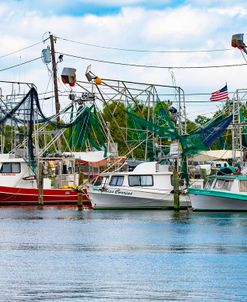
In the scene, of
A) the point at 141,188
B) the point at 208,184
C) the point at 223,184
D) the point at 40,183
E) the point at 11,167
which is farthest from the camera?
the point at 11,167

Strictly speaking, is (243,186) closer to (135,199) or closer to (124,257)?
(135,199)

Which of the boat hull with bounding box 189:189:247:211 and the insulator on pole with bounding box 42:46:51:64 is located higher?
the insulator on pole with bounding box 42:46:51:64

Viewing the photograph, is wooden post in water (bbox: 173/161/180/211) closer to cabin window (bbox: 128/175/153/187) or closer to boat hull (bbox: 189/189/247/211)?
boat hull (bbox: 189/189/247/211)

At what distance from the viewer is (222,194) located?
66.1 meters

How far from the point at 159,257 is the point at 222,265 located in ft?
12.4

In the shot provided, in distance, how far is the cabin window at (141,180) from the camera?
70.8 meters

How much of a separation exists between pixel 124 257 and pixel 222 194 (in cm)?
2201

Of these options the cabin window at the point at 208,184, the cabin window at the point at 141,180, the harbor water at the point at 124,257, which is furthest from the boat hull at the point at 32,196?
the cabin window at the point at 208,184

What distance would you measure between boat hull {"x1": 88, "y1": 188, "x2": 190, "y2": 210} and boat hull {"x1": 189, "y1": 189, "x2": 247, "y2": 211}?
3.66 m

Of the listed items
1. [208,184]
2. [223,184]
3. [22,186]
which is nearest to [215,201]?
[208,184]

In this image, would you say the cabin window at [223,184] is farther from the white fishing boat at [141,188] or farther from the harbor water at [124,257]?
the white fishing boat at [141,188]

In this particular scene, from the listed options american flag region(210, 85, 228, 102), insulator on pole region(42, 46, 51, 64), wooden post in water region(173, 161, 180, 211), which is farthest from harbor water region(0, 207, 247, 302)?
insulator on pole region(42, 46, 51, 64)

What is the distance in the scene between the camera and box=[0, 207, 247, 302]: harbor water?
3575 cm

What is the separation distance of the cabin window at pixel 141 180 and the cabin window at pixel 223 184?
228 inches
